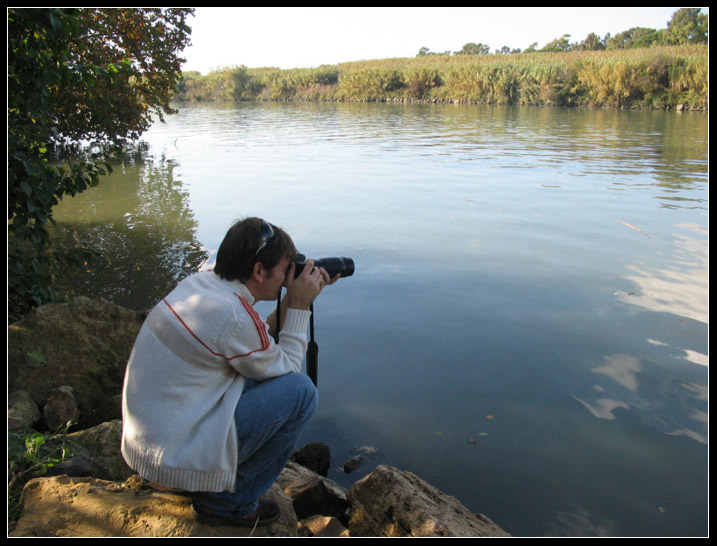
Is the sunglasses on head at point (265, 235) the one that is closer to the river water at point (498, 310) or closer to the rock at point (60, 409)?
the river water at point (498, 310)

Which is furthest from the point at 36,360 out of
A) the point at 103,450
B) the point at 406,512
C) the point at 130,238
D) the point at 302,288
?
the point at 130,238

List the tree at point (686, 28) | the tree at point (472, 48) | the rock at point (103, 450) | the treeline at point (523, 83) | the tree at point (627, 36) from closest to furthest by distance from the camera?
the rock at point (103, 450)
the treeline at point (523, 83)
the tree at point (686, 28)
the tree at point (627, 36)
the tree at point (472, 48)

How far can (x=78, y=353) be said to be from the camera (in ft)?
11.1

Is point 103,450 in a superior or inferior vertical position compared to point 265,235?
inferior

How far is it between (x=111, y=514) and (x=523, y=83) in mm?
34499

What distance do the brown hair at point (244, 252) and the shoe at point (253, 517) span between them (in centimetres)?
84

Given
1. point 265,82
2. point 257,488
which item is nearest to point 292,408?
point 257,488

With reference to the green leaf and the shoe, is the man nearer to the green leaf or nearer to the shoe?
the shoe

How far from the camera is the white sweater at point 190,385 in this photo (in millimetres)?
1891

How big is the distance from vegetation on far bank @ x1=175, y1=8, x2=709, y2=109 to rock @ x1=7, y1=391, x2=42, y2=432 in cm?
1949

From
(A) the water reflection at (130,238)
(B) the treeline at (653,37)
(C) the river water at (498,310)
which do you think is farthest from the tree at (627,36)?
(A) the water reflection at (130,238)

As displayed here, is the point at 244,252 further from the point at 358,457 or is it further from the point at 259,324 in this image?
the point at 358,457

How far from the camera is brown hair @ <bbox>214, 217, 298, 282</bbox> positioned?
6.82 feet

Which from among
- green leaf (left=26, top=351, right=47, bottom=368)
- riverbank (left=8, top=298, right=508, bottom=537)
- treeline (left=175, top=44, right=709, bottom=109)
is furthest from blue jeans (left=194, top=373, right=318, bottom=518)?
treeline (left=175, top=44, right=709, bottom=109)
